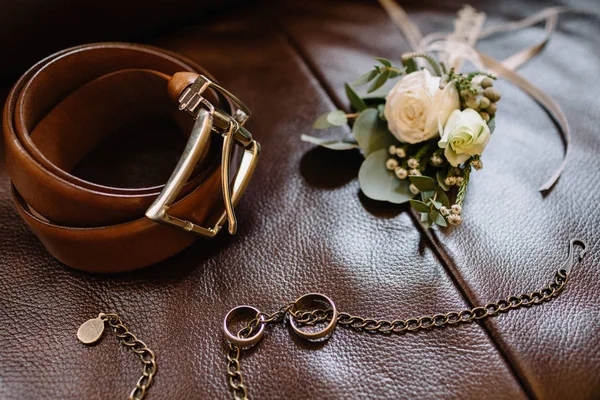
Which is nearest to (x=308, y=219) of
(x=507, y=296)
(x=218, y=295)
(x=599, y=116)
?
(x=218, y=295)

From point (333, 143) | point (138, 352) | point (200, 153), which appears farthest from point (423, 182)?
point (138, 352)

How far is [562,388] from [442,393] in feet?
0.42

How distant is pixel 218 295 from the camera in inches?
25.9

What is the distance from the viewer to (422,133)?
0.69 meters

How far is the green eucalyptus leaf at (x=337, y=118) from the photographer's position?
2.51ft

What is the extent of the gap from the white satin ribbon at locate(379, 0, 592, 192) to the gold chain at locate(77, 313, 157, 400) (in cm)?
57

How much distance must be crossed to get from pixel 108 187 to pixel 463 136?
415mm

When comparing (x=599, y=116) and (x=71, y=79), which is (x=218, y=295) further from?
(x=599, y=116)

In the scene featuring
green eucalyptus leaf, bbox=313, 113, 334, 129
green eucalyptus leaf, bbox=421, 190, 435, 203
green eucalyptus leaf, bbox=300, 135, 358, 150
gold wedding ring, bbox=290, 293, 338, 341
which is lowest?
gold wedding ring, bbox=290, 293, 338, 341

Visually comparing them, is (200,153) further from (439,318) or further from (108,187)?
(439,318)

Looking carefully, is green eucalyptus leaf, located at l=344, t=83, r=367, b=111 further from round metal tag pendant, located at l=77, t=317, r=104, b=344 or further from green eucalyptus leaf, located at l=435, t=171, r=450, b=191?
round metal tag pendant, located at l=77, t=317, r=104, b=344

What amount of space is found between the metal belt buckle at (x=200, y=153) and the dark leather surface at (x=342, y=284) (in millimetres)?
74

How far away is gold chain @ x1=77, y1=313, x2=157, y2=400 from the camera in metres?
0.59

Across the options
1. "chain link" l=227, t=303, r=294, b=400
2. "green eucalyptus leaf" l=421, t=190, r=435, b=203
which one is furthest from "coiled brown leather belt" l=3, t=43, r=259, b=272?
"green eucalyptus leaf" l=421, t=190, r=435, b=203
